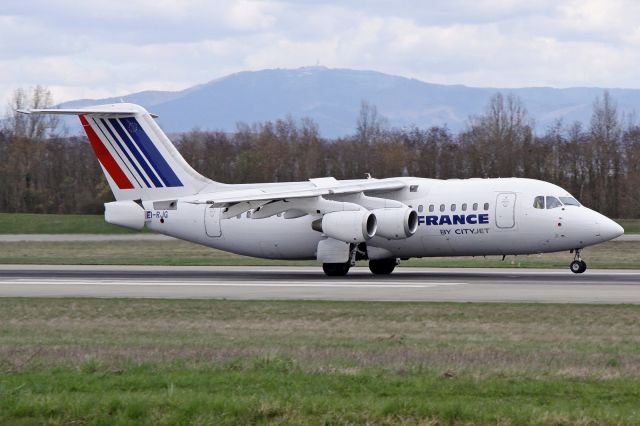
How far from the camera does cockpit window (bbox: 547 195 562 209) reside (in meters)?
33.9

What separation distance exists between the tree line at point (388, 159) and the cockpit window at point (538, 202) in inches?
1773

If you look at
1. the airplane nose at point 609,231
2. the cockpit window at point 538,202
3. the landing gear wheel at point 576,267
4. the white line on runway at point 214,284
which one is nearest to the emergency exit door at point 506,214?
the cockpit window at point 538,202

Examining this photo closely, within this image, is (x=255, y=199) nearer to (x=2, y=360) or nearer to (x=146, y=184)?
(x=146, y=184)

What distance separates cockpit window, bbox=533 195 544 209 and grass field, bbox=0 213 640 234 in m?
36.2

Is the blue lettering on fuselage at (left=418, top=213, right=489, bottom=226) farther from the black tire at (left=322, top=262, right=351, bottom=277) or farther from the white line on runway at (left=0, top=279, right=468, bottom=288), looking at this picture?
the white line on runway at (left=0, top=279, right=468, bottom=288)

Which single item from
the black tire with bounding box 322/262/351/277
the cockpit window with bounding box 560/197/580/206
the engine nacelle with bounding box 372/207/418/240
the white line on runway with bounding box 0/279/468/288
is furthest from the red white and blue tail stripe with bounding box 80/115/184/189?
the cockpit window with bounding box 560/197/580/206

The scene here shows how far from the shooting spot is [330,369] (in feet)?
47.7

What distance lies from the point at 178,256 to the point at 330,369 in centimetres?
3701

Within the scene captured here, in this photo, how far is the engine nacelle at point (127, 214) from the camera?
38.1 m

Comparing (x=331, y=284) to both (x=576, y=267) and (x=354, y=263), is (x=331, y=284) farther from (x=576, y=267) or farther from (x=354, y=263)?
(x=576, y=267)

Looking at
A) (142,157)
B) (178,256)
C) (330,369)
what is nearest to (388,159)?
(178,256)

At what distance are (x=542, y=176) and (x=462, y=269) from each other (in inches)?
1733

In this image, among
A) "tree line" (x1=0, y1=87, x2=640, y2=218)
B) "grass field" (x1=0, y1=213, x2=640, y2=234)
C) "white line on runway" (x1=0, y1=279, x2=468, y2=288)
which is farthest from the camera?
"tree line" (x1=0, y1=87, x2=640, y2=218)

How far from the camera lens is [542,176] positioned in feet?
266
